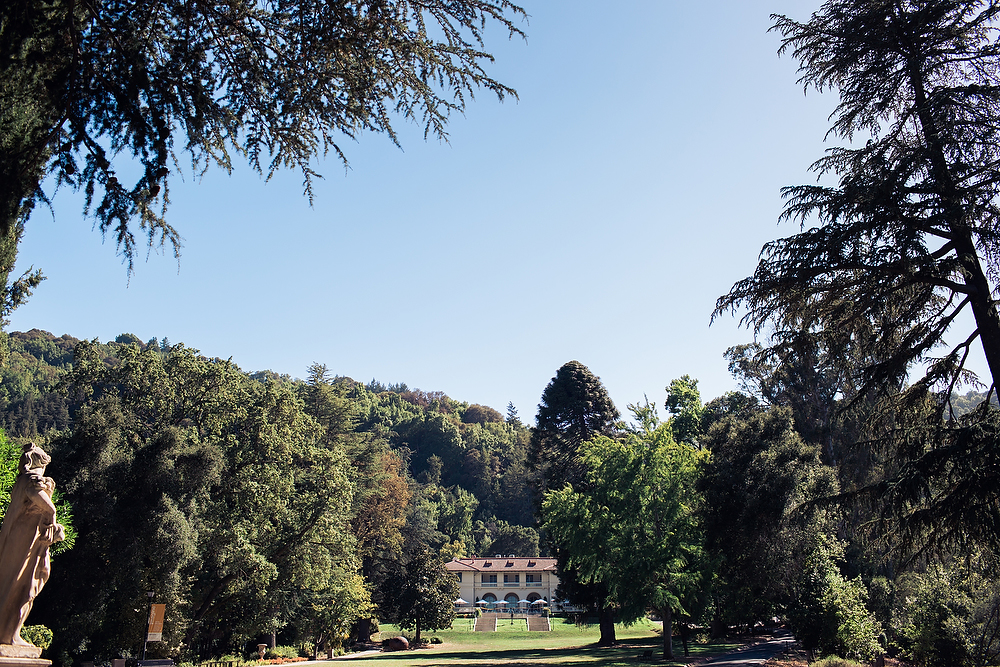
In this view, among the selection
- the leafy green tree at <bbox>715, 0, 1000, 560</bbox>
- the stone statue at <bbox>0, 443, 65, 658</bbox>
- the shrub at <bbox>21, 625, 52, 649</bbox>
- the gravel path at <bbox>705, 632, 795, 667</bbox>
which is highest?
the leafy green tree at <bbox>715, 0, 1000, 560</bbox>

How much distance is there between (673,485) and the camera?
1013 inches

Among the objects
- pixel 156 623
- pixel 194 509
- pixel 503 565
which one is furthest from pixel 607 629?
pixel 503 565

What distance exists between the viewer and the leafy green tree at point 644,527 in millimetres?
24219

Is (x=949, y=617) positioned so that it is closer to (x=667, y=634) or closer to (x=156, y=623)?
(x=667, y=634)

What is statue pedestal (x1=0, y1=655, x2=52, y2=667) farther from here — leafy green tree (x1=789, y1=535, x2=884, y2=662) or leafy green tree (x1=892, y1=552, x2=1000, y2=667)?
leafy green tree (x1=789, y1=535, x2=884, y2=662)

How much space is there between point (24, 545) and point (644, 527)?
69.9 feet

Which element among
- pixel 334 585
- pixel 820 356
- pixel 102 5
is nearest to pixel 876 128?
pixel 820 356

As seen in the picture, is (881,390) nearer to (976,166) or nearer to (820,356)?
(820,356)

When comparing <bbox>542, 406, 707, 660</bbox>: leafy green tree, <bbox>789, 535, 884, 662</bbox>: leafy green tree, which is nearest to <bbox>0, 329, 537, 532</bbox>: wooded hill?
<bbox>542, 406, 707, 660</bbox>: leafy green tree

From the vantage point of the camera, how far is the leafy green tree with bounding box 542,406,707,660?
24219mm

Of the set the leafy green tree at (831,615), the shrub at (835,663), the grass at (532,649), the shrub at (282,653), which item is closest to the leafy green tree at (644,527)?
the grass at (532,649)

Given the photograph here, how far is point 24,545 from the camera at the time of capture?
7.39m

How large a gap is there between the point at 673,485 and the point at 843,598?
23.2 feet

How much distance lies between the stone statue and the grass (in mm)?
21720
